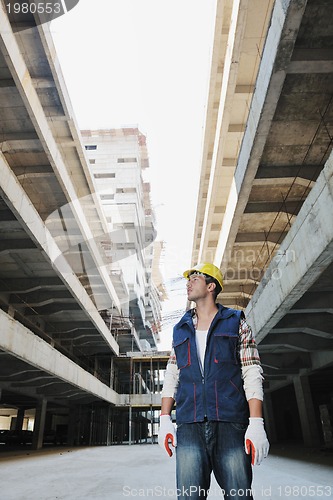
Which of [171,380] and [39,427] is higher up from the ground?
[171,380]

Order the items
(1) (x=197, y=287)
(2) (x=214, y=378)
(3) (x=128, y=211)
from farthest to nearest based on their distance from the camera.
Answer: (3) (x=128, y=211) < (1) (x=197, y=287) < (2) (x=214, y=378)

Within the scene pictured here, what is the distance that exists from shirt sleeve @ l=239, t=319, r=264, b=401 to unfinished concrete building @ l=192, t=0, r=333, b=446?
12.1 ft

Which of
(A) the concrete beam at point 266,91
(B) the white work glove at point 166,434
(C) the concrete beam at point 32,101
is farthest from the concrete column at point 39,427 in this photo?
(B) the white work glove at point 166,434

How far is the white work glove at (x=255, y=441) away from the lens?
2.11m

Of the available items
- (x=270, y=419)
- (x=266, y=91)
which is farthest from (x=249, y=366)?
(x=270, y=419)

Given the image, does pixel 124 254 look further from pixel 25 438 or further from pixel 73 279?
pixel 73 279

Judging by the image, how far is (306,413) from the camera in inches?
605

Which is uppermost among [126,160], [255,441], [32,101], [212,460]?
[126,160]

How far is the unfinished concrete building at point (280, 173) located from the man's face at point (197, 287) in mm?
3475

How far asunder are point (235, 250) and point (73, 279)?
7235mm

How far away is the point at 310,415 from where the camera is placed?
15250mm

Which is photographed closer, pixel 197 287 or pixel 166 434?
pixel 166 434

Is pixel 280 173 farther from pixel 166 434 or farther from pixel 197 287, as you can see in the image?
pixel 166 434

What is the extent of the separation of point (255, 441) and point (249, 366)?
1.45 feet
